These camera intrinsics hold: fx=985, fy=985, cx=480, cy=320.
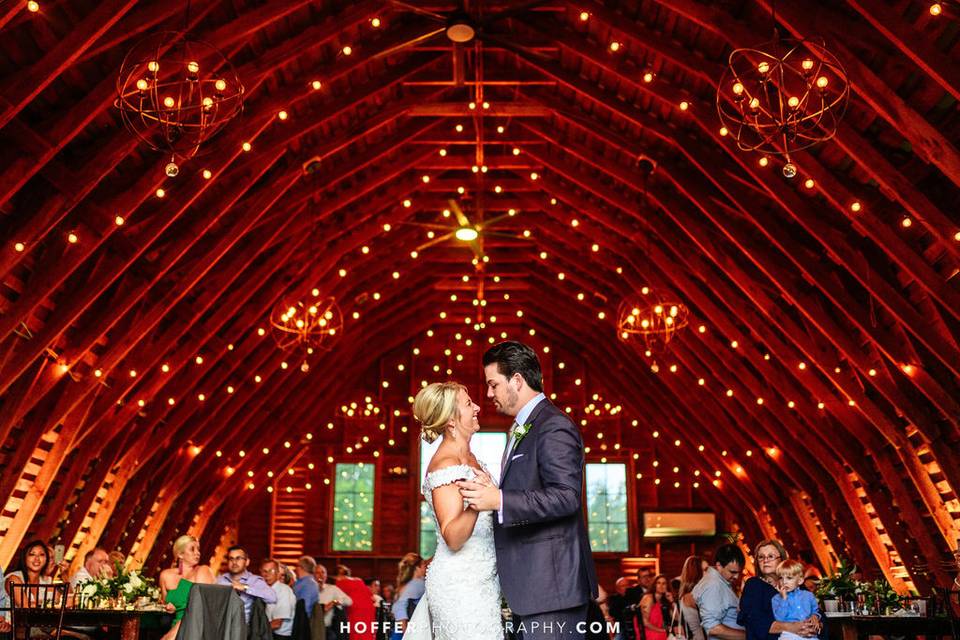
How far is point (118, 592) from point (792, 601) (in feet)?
15.8

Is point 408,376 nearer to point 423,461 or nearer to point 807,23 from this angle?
point 423,461

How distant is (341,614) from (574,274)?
7.53 meters

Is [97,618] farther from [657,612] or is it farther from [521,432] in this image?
[521,432]

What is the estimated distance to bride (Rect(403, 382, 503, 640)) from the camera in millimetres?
3217

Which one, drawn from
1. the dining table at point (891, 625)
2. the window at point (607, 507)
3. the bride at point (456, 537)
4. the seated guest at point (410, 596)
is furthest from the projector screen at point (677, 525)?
the bride at point (456, 537)

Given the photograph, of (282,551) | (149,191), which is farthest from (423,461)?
(149,191)

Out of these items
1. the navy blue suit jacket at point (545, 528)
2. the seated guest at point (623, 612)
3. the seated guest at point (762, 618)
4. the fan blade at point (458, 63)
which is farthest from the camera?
the fan blade at point (458, 63)

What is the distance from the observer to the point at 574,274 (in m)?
16.8

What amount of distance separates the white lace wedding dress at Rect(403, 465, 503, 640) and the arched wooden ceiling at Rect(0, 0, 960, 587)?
5.04 meters

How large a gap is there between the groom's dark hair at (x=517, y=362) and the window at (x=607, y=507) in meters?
15.5

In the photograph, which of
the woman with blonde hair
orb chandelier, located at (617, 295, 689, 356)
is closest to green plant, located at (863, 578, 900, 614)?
the woman with blonde hair

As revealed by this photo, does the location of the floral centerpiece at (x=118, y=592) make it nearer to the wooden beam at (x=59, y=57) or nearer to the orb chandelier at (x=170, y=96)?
the orb chandelier at (x=170, y=96)

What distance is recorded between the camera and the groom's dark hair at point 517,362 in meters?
3.30

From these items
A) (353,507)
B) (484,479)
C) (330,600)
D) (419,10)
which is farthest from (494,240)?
(484,479)
